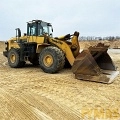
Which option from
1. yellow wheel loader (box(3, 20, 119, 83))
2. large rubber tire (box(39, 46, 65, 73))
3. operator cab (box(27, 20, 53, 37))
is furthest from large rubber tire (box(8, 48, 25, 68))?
large rubber tire (box(39, 46, 65, 73))

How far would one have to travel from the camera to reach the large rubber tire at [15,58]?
11141 mm

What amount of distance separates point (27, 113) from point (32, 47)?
625 cm

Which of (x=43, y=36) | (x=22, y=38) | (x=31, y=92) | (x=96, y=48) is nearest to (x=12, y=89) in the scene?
(x=31, y=92)

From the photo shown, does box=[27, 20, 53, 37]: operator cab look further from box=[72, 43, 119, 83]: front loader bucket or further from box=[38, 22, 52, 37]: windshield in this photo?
box=[72, 43, 119, 83]: front loader bucket

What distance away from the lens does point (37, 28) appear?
10562mm

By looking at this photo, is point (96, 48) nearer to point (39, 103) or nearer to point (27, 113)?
point (39, 103)

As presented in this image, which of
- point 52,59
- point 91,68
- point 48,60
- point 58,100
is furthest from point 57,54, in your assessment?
point 58,100

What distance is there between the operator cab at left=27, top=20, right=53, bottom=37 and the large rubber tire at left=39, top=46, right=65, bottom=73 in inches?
55.4

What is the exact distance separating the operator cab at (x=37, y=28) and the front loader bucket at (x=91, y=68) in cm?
335

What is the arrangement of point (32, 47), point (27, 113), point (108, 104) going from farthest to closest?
1. point (32, 47)
2. point (108, 104)
3. point (27, 113)

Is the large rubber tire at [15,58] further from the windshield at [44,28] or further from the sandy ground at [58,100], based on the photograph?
the sandy ground at [58,100]

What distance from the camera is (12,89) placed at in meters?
6.50

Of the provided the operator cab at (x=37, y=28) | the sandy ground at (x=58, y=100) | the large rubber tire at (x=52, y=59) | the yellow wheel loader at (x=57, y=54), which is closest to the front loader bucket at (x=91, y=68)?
the yellow wheel loader at (x=57, y=54)

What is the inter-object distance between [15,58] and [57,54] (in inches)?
123
